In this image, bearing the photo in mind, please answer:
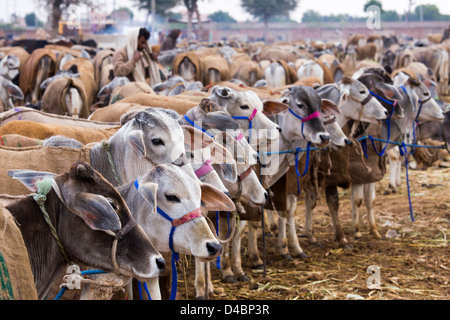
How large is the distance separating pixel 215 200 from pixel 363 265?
13.8 feet

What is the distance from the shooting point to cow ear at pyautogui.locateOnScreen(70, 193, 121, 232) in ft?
9.05

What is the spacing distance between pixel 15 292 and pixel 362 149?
6914 mm

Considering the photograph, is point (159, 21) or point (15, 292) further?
point (159, 21)

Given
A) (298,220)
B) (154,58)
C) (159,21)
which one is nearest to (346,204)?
(298,220)

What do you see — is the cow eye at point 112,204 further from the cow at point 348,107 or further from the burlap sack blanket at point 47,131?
the cow at point 348,107

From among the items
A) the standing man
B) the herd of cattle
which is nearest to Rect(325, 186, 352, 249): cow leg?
the herd of cattle

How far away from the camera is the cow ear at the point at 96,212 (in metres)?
2.76

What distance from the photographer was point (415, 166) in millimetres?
13539

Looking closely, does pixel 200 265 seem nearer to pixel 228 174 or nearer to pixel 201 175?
pixel 228 174

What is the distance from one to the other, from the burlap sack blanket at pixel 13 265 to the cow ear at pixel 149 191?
0.87 metres

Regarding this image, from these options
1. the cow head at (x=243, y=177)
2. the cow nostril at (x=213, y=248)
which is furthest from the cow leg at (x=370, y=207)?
the cow nostril at (x=213, y=248)

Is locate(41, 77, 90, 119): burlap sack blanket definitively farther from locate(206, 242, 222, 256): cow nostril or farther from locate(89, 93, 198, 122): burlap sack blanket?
locate(206, 242, 222, 256): cow nostril

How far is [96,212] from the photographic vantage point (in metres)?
2.76

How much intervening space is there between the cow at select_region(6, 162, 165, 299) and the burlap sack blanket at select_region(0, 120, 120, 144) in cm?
244
